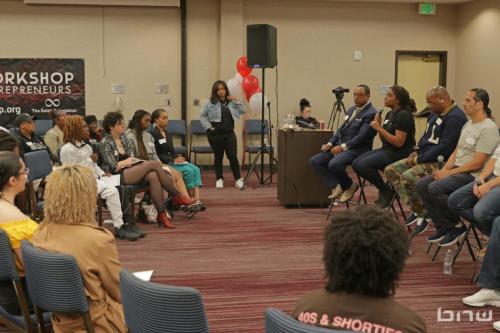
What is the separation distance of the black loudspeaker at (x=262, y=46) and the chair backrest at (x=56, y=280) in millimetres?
6192

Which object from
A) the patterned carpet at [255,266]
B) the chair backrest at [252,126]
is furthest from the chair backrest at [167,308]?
the chair backrest at [252,126]

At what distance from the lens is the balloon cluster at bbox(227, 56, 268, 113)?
9.46 meters

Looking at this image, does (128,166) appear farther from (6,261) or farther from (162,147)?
(6,261)

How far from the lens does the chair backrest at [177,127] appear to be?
10.0 metres

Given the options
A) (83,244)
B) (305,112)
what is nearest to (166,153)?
(305,112)

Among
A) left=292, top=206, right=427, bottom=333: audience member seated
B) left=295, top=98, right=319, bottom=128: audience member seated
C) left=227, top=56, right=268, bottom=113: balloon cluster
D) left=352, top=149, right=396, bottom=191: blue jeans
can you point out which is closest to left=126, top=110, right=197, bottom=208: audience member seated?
left=352, top=149, right=396, bottom=191: blue jeans

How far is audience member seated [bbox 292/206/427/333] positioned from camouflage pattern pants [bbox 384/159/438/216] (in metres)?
3.60

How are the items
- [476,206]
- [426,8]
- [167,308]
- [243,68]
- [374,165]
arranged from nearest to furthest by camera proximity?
[167,308] < [476,206] < [374,165] < [243,68] < [426,8]

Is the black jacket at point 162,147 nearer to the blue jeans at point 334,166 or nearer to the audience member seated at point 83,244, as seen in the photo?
the blue jeans at point 334,166

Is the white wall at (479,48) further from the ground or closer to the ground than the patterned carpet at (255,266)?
further from the ground

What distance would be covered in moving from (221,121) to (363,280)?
675 centimetres

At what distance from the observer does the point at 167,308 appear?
71.8 inches

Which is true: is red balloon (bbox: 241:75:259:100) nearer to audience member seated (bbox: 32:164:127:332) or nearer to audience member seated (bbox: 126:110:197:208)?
audience member seated (bbox: 126:110:197:208)

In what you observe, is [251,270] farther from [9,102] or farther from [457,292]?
[9,102]
